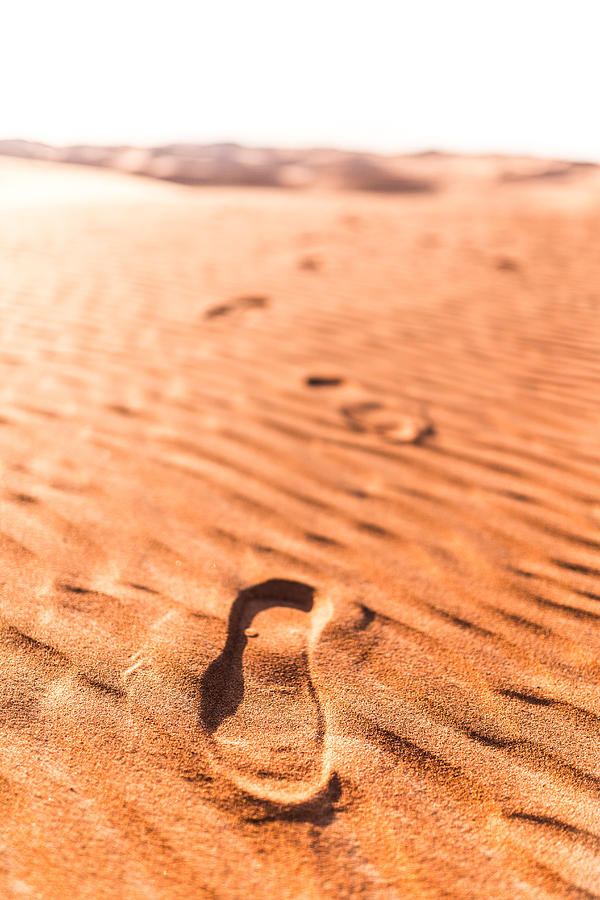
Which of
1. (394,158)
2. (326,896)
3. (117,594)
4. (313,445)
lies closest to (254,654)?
(117,594)

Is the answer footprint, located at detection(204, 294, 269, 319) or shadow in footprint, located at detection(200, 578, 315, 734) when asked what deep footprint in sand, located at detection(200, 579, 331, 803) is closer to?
shadow in footprint, located at detection(200, 578, 315, 734)

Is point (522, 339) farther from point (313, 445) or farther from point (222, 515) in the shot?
point (222, 515)

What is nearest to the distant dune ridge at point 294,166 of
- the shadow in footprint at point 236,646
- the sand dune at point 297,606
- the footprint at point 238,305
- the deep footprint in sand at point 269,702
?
the footprint at point 238,305

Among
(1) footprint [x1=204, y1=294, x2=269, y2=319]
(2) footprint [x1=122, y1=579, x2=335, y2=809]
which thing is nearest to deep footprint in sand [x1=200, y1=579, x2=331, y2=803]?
(2) footprint [x1=122, y1=579, x2=335, y2=809]

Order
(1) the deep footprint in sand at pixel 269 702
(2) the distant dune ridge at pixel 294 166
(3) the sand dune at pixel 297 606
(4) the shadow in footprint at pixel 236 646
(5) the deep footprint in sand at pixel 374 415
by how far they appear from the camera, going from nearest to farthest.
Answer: (3) the sand dune at pixel 297 606, (1) the deep footprint in sand at pixel 269 702, (4) the shadow in footprint at pixel 236 646, (5) the deep footprint in sand at pixel 374 415, (2) the distant dune ridge at pixel 294 166

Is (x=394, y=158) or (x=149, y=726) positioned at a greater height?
(x=394, y=158)

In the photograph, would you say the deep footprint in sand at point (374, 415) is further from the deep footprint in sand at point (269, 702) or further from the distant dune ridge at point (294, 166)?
the distant dune ridge at point (294, 166)

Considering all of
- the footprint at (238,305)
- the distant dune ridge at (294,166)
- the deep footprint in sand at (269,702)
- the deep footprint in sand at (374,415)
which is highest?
the distant dune ridge at (294,166)
